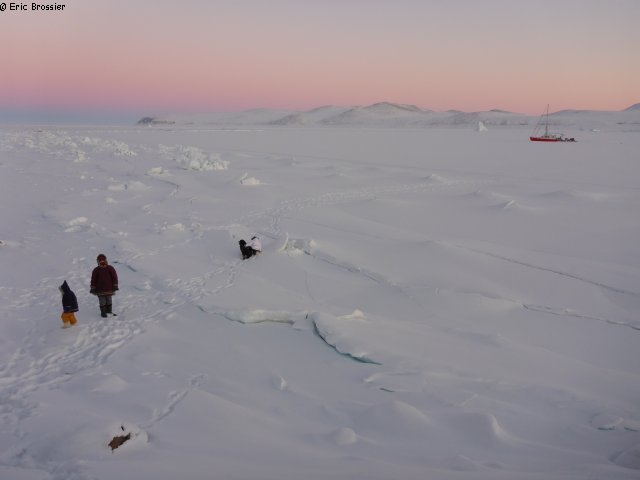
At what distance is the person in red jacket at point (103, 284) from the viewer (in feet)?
22.0

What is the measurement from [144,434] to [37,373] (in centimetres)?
223

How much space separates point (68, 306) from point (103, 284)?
1.77 ft

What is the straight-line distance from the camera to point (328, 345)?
20.0 ft

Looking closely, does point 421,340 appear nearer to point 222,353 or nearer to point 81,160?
point 222,353

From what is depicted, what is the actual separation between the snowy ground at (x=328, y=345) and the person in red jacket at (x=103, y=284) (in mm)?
282

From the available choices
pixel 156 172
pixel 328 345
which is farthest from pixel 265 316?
pixel 156 172

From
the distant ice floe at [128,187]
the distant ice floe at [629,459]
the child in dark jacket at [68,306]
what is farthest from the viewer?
the distant ice floe at [128,187]

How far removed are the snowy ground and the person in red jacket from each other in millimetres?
282

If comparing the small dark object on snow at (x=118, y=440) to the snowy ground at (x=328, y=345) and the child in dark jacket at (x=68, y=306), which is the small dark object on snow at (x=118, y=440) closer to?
the snowy ground at (x=328, y=345)

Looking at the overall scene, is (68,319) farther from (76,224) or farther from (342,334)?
(76,224)

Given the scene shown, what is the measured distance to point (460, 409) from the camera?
15.1 ft

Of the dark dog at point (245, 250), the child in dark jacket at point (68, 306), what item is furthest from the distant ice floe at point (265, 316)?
the dark dog at point (245, 250)

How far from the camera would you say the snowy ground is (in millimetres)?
3844

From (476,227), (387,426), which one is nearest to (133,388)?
(387,426)
